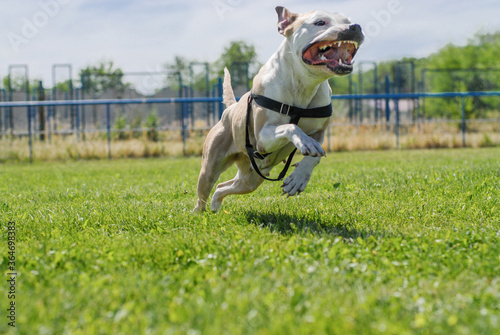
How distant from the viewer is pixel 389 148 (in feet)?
58.3

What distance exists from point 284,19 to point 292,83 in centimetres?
62

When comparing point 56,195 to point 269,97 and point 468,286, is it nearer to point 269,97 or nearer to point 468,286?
point 269,97

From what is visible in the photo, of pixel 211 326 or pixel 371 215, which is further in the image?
pixel 371 215

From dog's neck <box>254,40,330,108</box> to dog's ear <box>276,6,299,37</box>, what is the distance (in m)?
0.11

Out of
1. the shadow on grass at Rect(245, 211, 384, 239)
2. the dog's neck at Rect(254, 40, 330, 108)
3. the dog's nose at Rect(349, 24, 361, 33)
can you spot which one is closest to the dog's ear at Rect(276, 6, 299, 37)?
the dog's neck at Rect(254, 40, 330, 108)

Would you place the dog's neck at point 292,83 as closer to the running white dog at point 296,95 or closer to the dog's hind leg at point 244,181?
the running white dog at point 296,95

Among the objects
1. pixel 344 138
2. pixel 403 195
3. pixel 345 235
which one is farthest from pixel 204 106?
pixel 345 235

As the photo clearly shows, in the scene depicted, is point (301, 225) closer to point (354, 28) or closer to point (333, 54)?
point (333, 54)

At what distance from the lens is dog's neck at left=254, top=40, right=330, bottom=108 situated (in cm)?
477

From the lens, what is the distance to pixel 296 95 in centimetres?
487

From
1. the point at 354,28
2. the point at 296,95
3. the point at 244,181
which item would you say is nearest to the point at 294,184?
the point at 296,95

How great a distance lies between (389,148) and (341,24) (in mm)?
13734

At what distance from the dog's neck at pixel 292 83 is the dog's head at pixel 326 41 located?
0.11 metres

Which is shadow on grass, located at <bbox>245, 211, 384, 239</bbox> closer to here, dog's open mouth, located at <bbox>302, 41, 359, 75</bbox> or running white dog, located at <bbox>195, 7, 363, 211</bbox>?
running white dog, located at <bbox>195, 7, 363, 211</bbox>
